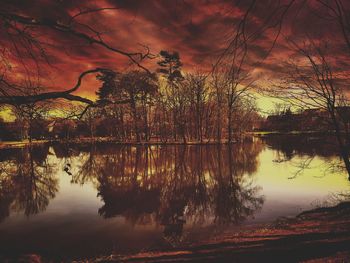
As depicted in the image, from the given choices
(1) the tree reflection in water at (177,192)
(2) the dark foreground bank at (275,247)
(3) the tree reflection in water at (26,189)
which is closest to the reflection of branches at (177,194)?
(1) the tree reflection in water at (177,192)

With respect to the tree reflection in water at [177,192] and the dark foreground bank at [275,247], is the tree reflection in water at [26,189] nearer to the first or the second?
the tree reflection in water at [177,192]

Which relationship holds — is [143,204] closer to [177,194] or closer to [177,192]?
[177,194]

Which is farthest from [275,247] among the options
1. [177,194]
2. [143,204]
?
[177,194]

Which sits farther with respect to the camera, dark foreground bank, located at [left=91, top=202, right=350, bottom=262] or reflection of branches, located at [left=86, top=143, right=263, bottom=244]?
reflection of branches, located at [left=86, top=143, right=263, bottom=244]

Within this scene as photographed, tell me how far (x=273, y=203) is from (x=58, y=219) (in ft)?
38.2

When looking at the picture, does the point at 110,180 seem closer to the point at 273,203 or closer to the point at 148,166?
the point at 148,166

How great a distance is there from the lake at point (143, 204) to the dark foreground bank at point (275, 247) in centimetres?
123

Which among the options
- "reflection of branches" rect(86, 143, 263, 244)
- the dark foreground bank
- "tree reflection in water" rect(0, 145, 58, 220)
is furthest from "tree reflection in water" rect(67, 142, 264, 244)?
"tree reflection in water" rect(0, 145, 58, 220)

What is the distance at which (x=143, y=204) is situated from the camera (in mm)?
15008

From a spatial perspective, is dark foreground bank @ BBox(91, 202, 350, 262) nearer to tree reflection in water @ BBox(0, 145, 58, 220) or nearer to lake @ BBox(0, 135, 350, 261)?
lake @ BBox(0, 135, 350, 261)

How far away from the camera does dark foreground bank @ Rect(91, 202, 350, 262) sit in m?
6.41

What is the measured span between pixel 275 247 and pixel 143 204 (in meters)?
9.09

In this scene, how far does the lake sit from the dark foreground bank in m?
1.23

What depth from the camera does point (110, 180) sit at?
72.1 ft
